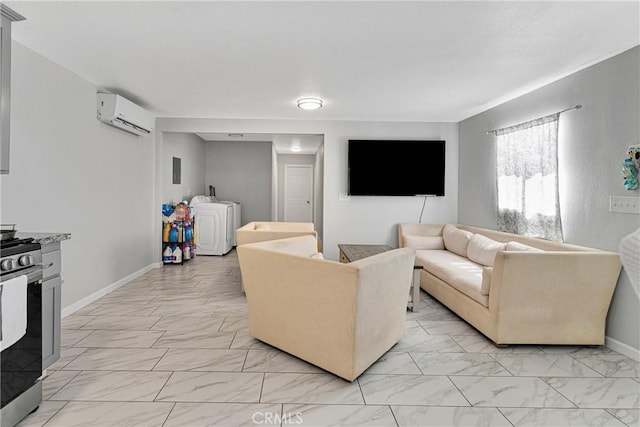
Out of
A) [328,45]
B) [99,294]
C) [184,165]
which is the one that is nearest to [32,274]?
[99,294]

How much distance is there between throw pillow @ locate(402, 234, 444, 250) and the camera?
191 inches

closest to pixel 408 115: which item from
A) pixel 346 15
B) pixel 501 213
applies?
pixel 501 213

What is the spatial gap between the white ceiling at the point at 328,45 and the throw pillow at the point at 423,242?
193 centimetres

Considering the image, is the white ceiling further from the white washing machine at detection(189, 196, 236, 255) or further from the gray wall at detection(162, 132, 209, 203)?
the white washing machine at detection(189, 196, 236, 255)

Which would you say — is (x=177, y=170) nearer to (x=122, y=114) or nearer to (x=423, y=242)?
(x=122, y=114)

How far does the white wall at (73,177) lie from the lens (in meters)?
2.65

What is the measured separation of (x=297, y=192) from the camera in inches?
358

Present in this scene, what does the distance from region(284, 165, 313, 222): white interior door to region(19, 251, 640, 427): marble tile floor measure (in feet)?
20.0

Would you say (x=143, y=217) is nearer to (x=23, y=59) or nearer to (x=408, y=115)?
(x=23, y=59)

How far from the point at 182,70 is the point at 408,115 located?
306 centimetres

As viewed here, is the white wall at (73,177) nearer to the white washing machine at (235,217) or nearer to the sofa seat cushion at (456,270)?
the white washing machine at (235,217)

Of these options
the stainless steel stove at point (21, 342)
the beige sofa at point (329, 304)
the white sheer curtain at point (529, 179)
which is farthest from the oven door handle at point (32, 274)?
the white sheer curtain at point (529, 179)

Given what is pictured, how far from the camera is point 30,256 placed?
1.77 meters

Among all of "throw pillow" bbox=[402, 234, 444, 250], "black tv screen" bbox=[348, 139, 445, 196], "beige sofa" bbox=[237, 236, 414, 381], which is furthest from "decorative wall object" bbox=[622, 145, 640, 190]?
"black tv screen" bbox=[348, 139, 445, 196]
